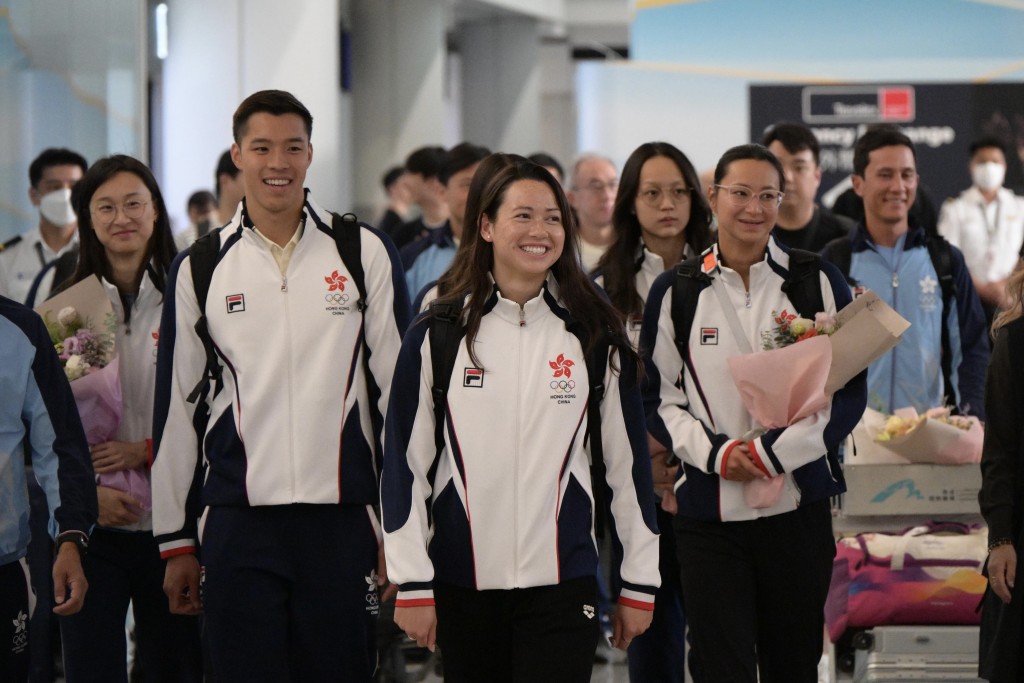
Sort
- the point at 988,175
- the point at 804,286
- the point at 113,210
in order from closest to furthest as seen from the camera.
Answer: the point at 804,286 → the point at 113,210 → the point at 988,175

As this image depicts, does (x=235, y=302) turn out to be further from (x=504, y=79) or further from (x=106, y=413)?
(x=504, y=79)

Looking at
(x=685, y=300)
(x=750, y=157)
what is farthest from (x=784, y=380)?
(x=750, y=157)

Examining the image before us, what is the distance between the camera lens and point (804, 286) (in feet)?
14.0

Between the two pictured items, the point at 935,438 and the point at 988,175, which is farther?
the point at 988,175

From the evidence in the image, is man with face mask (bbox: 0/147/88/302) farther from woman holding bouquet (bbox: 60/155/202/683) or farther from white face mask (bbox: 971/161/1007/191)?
white face mask (bbox: 971/161/1007/191)

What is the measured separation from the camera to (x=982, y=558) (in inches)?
193

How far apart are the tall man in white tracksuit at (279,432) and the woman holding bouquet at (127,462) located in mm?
436

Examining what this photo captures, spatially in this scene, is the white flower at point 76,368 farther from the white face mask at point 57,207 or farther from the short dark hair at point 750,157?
the white face mask at point 57,207

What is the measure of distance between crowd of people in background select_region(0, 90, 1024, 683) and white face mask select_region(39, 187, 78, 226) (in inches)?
93.1

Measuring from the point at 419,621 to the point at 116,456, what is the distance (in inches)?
61.9

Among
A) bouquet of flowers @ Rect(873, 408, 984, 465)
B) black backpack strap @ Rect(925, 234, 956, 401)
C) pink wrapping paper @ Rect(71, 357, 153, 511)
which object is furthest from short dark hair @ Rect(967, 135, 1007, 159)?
pink wrapping paper @ Rect(71, 357, 153, 511)

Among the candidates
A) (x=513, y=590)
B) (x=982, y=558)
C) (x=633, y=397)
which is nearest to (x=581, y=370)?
(x=633, y=397)

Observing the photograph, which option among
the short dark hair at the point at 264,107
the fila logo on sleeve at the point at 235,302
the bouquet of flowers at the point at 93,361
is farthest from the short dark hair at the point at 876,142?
the bouquet of flowers at the point at 93,361

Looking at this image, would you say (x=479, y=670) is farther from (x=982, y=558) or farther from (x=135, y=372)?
(x=982, y=558)
